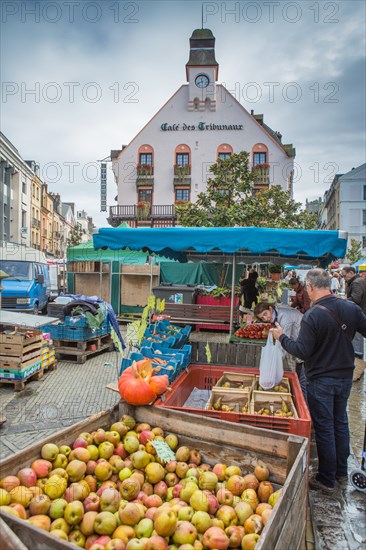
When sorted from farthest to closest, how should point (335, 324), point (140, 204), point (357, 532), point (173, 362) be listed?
1. point (140, 204)
2. point (173, 362)
3. point (335, 324)
4. point (357, 532)

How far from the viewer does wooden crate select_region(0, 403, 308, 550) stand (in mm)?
1646

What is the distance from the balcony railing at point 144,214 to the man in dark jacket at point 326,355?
30.2 metres

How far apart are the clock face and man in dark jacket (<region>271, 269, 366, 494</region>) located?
35.1 meters

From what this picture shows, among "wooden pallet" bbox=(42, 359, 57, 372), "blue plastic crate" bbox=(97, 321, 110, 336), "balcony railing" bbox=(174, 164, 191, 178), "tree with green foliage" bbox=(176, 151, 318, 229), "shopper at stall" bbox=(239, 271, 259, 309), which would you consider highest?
"balcony railing" bbox=(174, 164, 191, 178)

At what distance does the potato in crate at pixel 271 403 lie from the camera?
3.78m

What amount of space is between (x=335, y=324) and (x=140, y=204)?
31292 millimetres

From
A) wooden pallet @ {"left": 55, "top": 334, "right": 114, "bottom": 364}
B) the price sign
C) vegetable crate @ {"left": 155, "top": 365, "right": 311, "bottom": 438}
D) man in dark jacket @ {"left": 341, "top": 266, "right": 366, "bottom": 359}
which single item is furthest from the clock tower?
the price sign

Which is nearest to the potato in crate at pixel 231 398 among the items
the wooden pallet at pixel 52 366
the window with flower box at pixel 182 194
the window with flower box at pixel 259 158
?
the wooden pallet at pixel 52 366

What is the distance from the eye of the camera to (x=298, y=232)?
4.58 m

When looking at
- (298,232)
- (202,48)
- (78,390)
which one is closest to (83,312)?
(78,390)

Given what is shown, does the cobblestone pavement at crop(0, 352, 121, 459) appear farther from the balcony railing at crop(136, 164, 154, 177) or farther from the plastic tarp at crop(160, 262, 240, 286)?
the balcony railing at crop(136, 164, 154, 177)

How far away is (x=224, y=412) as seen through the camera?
330 centimetres

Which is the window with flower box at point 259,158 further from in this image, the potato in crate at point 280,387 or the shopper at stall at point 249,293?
the potato in crate at point 280,387

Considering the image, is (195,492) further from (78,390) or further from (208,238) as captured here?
(78,390)
